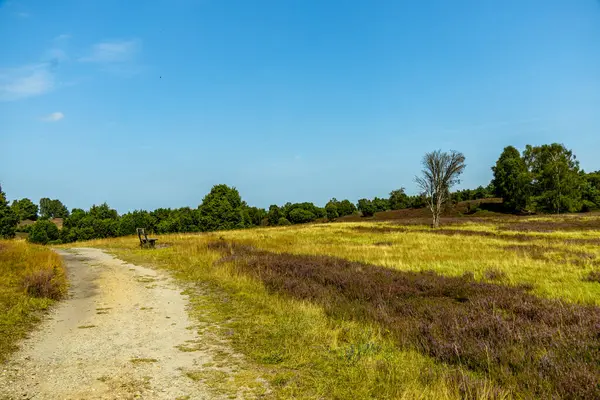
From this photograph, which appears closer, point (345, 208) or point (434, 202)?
point (434, 202)

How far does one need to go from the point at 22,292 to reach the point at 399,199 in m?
129

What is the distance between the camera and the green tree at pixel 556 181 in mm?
84750

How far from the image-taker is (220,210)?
2931 inches

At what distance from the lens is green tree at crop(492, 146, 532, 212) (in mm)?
86956

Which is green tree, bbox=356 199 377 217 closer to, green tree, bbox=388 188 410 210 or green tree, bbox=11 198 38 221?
green tree, bbox=388 188 410 210

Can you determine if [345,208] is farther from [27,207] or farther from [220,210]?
[27,207]

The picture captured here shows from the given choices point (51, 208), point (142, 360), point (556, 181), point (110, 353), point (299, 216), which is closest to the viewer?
point (142, 360)

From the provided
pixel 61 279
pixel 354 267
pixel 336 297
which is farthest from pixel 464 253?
pixel 61 279

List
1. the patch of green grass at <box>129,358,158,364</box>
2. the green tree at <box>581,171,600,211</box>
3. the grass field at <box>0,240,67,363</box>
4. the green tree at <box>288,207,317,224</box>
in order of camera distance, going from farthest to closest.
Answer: the green tree at <box>288,207,317,224</box> → the green tree at <box>581,171,600,211</box> → the grass field at <box>0,240,67,363</box> → the patch of green grass at <box>129,358,158,364</box>

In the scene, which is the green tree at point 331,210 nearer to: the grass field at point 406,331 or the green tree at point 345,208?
the green tree at point 345,208

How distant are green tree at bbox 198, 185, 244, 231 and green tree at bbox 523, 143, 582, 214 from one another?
229ft

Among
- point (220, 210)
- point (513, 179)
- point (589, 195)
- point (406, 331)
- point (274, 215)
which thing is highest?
point (513, 179)

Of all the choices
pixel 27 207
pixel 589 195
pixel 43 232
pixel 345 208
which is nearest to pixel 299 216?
pixel 345 208

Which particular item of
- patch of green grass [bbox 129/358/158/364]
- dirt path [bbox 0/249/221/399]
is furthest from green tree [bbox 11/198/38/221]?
patch of green grass [bbox 129/358/158/364]
